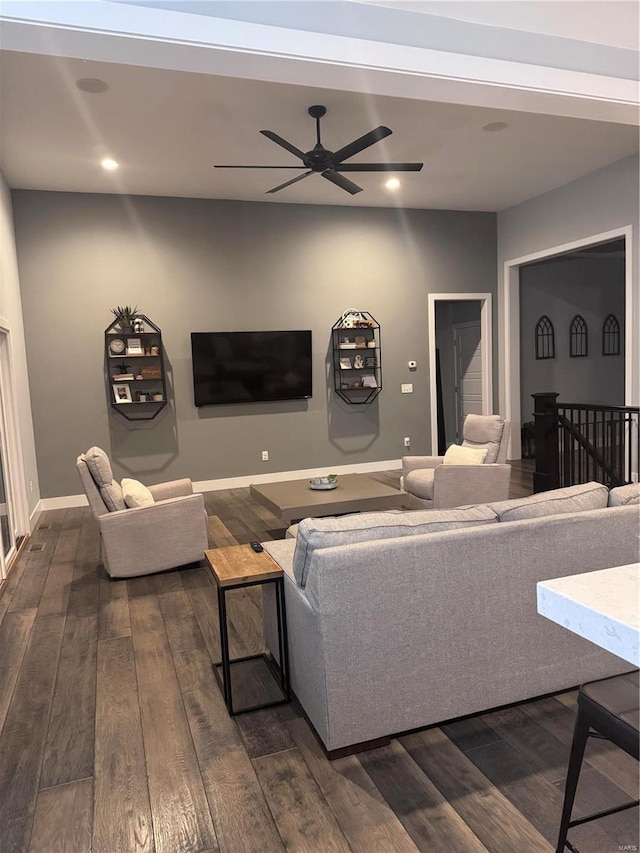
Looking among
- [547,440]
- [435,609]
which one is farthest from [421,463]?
[435,609]

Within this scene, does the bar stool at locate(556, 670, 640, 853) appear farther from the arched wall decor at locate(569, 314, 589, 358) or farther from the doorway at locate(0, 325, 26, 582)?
the arched wall decor at locate(569, 314, 589, 358)

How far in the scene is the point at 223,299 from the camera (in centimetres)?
721

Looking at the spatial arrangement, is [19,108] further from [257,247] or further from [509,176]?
[509,176]

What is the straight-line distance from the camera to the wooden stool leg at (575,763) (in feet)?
4.73

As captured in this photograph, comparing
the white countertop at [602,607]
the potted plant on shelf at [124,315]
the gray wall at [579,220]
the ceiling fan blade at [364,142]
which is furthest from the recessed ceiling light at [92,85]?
the gray wall at [579,220]

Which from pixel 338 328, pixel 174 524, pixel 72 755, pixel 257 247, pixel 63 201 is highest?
pixel 63 201

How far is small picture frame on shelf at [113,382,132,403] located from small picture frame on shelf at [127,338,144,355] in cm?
39

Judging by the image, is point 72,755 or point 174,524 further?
point 174,524

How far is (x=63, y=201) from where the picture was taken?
6512mm

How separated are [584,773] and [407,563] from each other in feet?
3.07

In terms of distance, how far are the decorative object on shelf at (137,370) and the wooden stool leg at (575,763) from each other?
239 inches

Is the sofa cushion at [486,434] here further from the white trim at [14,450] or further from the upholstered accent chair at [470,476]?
the white trim at [14,450]

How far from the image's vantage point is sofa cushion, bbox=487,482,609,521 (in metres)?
2.32

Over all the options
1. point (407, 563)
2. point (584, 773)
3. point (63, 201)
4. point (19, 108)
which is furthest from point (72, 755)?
point (63, 201)
